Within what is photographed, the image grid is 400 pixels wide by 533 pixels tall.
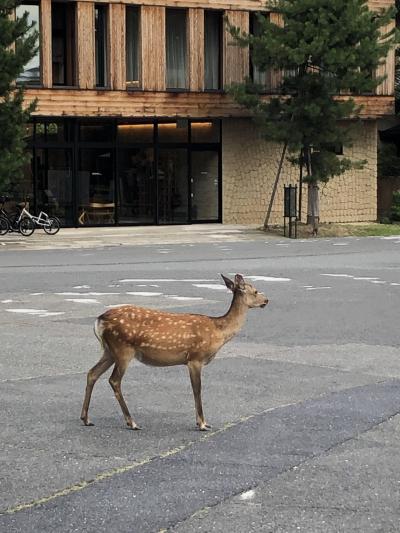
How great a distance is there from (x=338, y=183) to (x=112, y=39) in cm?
1169

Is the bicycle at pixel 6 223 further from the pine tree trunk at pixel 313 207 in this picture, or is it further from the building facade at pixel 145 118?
the pine tree trunk at pixel 313 207

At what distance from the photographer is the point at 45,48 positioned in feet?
122

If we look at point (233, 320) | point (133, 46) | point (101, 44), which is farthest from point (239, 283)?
point (133, 46)

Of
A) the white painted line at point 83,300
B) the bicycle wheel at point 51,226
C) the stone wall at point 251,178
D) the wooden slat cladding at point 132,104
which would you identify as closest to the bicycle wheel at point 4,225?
the bicycle wheel at point 51,226

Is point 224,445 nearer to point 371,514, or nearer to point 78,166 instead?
point 371,514

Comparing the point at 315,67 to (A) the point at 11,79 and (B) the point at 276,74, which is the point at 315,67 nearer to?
(B) the point at 276,74

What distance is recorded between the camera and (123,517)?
5.97 meters

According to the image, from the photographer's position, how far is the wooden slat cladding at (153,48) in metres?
38.2

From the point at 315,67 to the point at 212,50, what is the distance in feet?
17.9

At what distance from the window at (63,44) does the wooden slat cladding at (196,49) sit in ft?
14.3

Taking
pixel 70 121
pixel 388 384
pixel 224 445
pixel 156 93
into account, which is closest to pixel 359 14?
pixel 156 93

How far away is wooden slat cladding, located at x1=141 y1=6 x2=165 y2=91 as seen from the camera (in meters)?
38.2

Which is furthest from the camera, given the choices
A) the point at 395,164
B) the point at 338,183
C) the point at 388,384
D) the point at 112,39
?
the point at 395,164

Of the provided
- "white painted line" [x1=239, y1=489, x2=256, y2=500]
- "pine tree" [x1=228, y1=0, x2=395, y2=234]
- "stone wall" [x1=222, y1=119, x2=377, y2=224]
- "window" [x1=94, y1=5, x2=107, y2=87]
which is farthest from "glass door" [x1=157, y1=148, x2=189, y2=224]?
"white painted line" [x1=239, y1=489, x2=256, y2=500]
